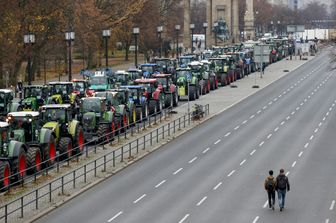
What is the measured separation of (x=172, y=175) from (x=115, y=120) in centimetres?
1181

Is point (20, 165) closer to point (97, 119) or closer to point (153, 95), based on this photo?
point (97, 119)

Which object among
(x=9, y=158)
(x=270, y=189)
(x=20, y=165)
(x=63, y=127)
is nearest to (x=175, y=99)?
(x=63, y=127)

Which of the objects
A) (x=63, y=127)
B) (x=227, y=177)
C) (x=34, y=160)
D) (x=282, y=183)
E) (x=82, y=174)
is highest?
(x=63, y=127)

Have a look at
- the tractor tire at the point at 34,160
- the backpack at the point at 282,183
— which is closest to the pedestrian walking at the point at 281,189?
the backpack at the point at 282,183

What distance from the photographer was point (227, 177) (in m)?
40.2

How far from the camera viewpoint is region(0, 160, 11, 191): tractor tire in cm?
3522

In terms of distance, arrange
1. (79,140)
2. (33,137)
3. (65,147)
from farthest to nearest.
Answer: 1. (79,140)
2. (65,147)
3. (33,137)

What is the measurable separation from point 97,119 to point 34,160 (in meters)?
11.4

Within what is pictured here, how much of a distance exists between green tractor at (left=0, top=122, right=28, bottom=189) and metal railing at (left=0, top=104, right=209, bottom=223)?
1.18 meters

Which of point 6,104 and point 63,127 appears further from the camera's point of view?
point 6,104

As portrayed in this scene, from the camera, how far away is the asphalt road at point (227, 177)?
3281 centimetres

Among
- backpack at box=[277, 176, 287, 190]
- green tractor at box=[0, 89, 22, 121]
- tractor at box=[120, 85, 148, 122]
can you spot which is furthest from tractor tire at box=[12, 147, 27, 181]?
tractor at box=[120, 85, 148, 122]

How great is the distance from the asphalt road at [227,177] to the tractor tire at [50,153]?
3.12 m

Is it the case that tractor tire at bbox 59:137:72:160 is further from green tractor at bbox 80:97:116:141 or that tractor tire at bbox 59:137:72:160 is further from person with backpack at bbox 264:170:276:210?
person with backpack at bbox 264:170:276:210
